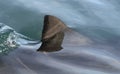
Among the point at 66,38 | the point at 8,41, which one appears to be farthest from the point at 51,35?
the point at 8,41

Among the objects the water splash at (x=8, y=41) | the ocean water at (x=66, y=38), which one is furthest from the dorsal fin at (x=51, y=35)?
the water splash at (x=8, y=41)

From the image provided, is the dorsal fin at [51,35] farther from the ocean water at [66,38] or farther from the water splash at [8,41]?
the water splash at [8,41]

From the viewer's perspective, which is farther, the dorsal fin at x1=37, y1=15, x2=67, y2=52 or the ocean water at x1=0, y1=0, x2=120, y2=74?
the dorsal fin at x1=37, y1=15, x2=67, y2=52

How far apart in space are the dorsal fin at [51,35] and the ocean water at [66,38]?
7 cm

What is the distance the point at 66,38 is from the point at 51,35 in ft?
0.81

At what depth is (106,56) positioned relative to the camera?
3.31 meters

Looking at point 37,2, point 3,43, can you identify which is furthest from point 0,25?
point 37,2

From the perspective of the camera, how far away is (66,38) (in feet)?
11.6

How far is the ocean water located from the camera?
3.03 m

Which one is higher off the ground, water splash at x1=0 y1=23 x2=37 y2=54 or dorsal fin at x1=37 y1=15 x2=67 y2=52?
dorsal fin at x1=37 y1=15 x2=67 y2=52

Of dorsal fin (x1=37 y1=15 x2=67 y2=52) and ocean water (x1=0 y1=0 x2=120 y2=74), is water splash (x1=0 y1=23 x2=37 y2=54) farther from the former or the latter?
dorsal fin (x1=37 y1=15 x2=67 y2=52)

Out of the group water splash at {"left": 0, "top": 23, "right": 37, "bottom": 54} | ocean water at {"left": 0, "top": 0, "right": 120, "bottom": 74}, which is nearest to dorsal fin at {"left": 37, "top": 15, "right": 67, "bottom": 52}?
ocean water at {"left": 0, "top": 0, "right": 120, "bottom": 74}

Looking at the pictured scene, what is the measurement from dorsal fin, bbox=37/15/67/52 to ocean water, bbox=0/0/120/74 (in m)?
0.07

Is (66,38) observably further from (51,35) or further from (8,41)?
(8,41)
